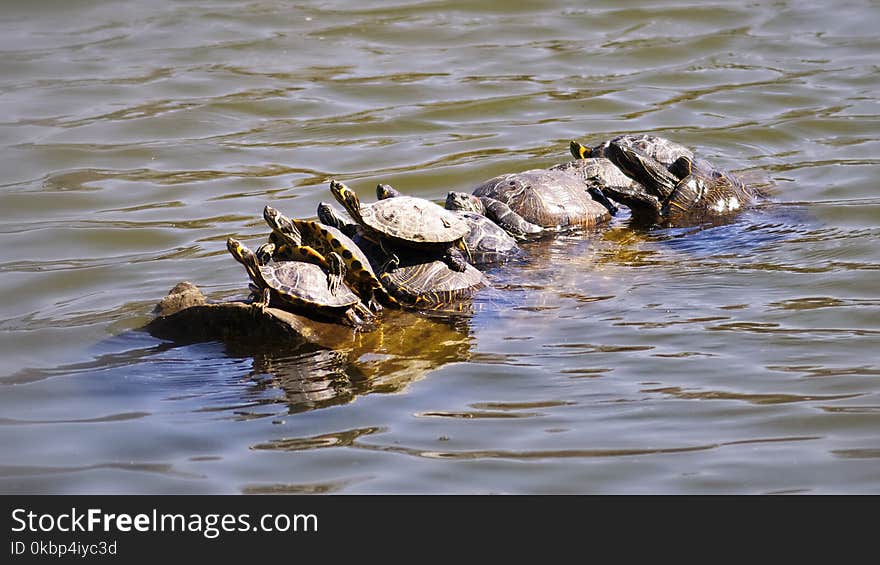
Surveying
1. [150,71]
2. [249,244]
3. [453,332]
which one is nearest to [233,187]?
[249,244]

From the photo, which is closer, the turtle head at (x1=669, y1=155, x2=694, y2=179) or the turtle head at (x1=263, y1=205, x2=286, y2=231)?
the turtle head at (x1=263, y1=205, x2=286, y2=231)

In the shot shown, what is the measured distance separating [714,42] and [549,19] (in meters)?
1.84

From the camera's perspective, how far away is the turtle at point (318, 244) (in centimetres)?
509

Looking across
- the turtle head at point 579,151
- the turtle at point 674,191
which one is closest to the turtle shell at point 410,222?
the turtle at point 674,191

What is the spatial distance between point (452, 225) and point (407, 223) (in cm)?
24

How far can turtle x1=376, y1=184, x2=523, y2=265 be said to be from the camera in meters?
6.16

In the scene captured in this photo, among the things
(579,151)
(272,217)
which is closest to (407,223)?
(272,217)

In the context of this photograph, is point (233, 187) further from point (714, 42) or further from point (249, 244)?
point (714, 42)

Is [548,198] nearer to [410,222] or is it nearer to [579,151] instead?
[579,151]

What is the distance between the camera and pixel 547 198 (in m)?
6.72

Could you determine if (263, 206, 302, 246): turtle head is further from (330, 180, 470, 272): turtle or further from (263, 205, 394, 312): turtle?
(330, 180, 470, 272): turtle

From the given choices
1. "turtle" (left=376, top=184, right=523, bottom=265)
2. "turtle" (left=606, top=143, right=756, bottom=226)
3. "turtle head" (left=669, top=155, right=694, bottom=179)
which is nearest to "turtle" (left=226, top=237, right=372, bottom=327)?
"turtle" (left=376, top=184, right=523, bottom=265)

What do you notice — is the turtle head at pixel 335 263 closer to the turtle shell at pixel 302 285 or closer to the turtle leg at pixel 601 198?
the turtle shell at pixel 302 285

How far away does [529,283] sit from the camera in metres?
5.91
